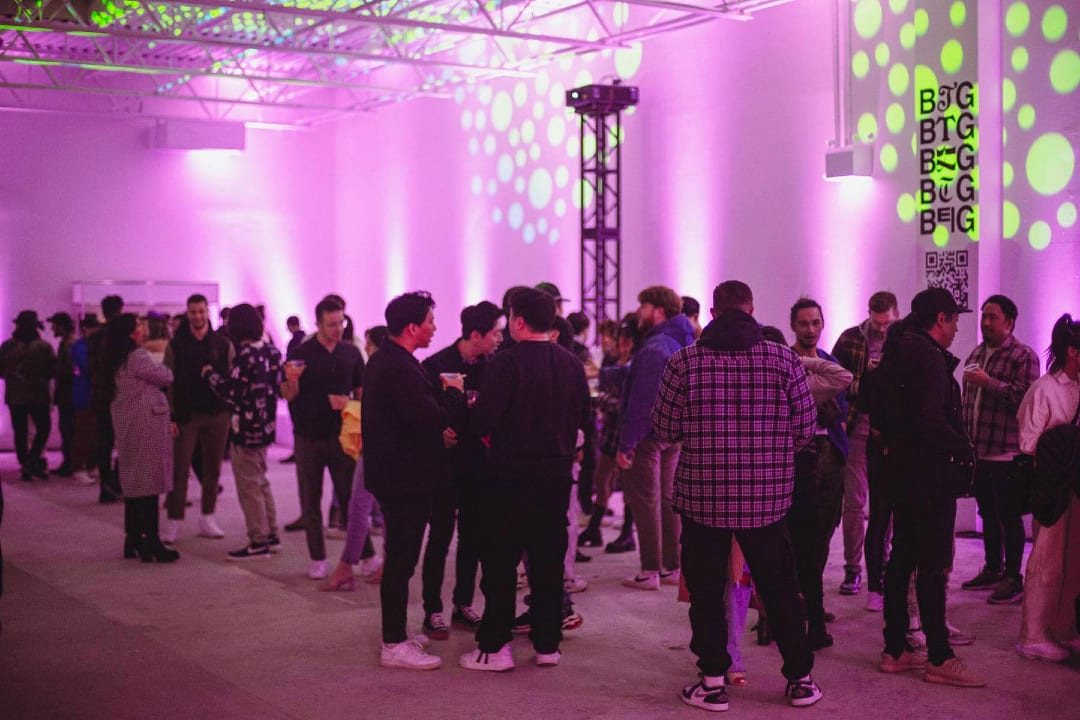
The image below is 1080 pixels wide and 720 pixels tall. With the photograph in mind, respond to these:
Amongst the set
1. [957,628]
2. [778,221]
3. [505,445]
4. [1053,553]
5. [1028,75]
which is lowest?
[957,628]

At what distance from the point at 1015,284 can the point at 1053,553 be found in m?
2.96

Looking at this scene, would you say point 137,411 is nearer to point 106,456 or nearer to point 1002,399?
point 106,456

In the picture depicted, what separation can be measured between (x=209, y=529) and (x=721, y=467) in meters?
4.76

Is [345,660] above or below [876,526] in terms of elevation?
below

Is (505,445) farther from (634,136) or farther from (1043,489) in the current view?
(634,136)

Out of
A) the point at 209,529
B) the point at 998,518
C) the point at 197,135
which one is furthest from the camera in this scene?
the point at 197,135

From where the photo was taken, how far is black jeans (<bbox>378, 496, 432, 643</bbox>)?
485cm

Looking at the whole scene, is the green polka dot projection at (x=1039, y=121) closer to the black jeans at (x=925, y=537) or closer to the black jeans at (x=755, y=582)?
the black jeans at (x=925, y=537)

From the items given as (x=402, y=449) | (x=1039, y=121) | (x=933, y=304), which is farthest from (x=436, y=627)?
(x=1039, y=121)

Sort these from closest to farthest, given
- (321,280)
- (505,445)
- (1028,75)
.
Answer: (505,445), (1028,75), (321,280)

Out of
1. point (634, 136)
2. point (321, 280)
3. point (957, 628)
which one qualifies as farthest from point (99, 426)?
point (321, 280)

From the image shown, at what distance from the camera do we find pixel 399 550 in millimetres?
4863

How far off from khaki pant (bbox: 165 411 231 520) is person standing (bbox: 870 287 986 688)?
15.0 ft

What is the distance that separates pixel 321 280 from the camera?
1625 cm
